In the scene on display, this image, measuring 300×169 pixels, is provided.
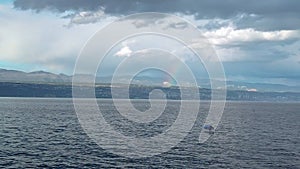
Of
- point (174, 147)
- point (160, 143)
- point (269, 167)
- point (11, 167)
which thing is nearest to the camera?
point (11, 167)

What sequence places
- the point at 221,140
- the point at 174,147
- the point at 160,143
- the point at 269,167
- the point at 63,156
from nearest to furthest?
the point at 269,167 < the point at 63,156 < the point at 174,147 < the point at 160,143 < the point at 221,140

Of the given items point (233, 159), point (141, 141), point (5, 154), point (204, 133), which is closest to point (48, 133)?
point (141, 141)

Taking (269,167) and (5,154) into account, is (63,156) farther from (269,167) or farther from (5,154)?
(269,167)

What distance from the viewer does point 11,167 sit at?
74.9 metres

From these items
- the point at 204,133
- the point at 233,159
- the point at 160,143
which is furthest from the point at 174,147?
the point at 204,133

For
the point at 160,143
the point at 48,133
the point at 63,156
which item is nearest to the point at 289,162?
the point at 160,143

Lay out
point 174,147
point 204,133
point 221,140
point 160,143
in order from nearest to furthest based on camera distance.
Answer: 1. point 174,147
2. point 160,143
3. point 221,140
4. point 204,133

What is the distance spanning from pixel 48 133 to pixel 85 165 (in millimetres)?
57205

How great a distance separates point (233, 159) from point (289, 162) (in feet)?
41.1

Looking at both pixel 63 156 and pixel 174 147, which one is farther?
pixel 174 147

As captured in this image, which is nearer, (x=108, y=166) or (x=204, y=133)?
(x=108, y=166)

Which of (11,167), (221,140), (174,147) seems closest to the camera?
(11,167)

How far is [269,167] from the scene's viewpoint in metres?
82.8

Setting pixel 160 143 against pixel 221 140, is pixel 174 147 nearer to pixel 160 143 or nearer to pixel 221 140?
pixel 160 143
